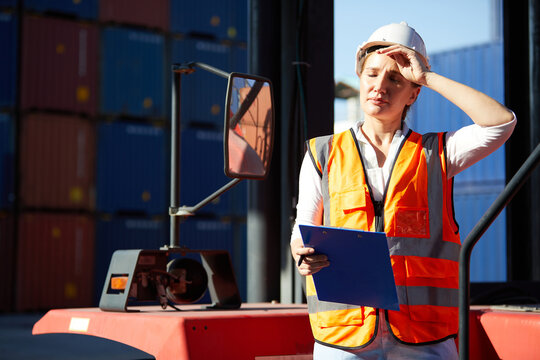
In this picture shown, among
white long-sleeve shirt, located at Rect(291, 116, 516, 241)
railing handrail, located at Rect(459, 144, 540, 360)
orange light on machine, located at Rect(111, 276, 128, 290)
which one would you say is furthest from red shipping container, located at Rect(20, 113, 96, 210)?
railing handrail, located at Rect(459, 144, 540, 360)

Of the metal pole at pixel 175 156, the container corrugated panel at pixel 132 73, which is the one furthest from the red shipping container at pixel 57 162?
the metal pole at pixel 175 156

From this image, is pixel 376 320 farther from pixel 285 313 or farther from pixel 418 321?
pixel 285 313

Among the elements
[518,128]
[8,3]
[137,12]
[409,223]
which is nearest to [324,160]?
[409,223]

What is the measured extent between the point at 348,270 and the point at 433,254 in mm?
263

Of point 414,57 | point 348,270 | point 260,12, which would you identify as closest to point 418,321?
point 348,270

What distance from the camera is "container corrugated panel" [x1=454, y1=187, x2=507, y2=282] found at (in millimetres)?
20548

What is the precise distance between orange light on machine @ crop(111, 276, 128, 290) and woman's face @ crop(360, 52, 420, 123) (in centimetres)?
132

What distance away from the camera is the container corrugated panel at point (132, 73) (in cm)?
1981

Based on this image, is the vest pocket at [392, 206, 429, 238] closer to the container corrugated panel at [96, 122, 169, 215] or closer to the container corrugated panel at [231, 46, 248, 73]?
the container corrugated panel at [96, 122, 169, 215]

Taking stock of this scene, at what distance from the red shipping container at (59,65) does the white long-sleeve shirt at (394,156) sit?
17749 mm

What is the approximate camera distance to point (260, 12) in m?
4.86

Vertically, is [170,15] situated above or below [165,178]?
above

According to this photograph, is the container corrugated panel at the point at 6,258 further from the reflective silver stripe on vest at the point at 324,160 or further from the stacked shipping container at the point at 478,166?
the reflective silver stripe on vest at the point at 324,160

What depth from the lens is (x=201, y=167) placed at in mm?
20359
